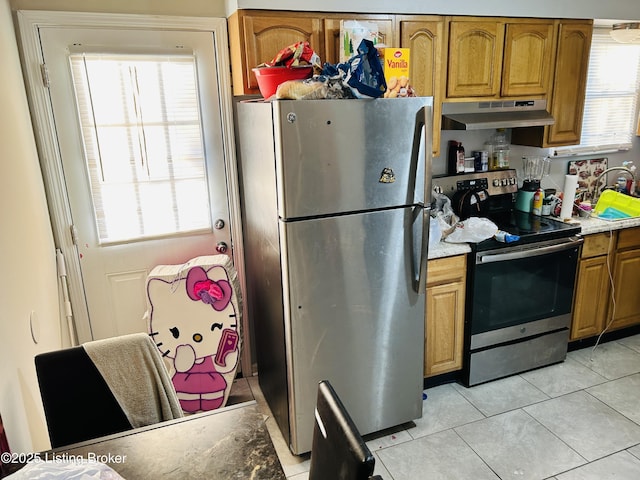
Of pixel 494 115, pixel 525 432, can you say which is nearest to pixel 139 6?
pixel 494 115

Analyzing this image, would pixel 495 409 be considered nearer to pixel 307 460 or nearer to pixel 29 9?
pixel 307 460

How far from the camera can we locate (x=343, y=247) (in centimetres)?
217

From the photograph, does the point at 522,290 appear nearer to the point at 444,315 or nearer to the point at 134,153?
the point at 444,315

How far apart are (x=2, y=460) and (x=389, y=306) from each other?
1.63m

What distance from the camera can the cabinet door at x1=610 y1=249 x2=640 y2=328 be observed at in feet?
10.4

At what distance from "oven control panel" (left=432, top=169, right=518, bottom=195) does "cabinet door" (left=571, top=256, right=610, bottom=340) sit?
0.70 metres

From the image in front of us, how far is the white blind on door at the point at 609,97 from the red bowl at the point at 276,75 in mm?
2288

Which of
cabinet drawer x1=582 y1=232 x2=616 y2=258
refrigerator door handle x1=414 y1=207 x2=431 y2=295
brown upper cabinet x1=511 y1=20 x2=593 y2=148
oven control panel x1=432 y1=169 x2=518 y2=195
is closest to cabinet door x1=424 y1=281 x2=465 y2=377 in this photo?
refrigerator door handle x1=414 y1=207 x2=431 y2=295

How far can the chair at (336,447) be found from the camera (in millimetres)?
1049

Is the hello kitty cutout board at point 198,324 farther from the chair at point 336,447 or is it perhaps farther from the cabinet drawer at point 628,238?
the cabinet drawer at point 628,238

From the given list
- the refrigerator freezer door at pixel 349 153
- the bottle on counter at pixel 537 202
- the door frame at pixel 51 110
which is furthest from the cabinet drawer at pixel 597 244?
the door frame at pixel 51 110

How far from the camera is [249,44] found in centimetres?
230

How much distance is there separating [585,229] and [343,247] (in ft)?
5.77

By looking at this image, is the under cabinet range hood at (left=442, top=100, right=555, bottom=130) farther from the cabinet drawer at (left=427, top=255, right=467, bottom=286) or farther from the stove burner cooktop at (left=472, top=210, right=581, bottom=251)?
the cabinet drawer at (left=427, top=255, right=467, bottom=286)
